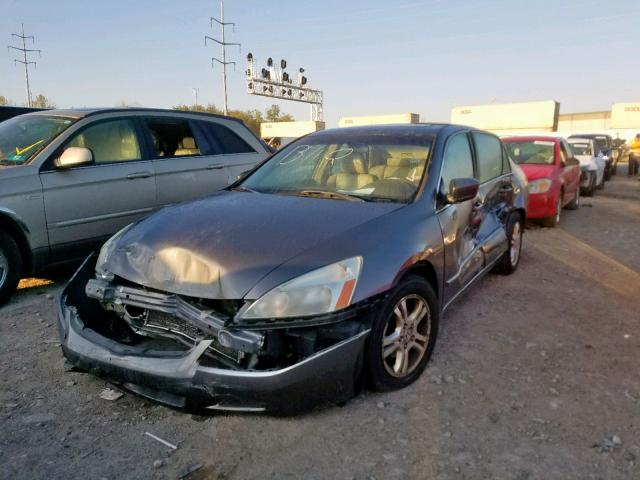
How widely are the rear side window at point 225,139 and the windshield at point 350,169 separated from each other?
198cm

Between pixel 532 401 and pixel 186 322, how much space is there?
1908 mm

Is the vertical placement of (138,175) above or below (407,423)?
above

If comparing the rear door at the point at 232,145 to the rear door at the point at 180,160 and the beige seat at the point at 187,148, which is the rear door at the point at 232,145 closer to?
the rear door at the point at 180,160

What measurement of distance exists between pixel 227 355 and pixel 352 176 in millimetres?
1718

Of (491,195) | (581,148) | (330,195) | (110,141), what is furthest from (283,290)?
(581,148)

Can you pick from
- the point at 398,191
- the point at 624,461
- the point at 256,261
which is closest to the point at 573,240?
the point at 398,191

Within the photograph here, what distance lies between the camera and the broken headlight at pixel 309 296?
2.27 m

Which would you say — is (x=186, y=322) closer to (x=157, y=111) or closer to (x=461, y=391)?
(x=461, y=391)

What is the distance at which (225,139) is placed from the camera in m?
5.96

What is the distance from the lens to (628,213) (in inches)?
380

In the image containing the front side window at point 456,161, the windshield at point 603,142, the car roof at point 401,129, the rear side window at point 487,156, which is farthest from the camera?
the windshield at point 603,142

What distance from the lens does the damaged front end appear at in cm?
222

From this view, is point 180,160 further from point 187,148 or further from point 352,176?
point 352,176

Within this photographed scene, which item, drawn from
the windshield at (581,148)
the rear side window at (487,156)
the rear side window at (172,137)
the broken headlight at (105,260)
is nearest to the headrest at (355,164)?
the rear side window at (487,156)
